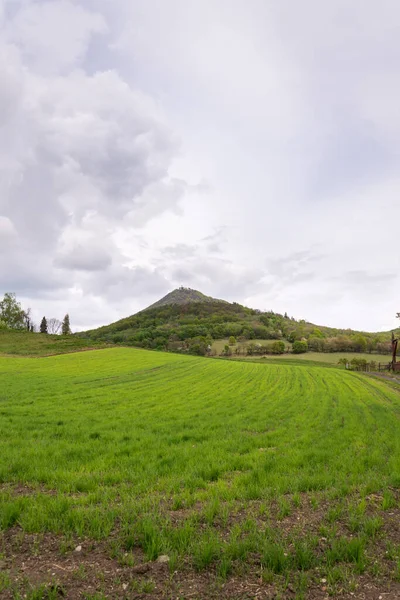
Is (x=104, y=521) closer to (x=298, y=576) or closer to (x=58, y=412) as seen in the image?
(x=298, y=576)

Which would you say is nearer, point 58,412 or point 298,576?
point 298,576

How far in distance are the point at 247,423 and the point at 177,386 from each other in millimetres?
15194

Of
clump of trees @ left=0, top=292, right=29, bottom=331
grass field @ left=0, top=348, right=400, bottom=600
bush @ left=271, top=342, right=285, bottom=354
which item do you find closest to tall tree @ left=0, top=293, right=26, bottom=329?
clump of trees @ left=0, top=292, right=29, bottom=331

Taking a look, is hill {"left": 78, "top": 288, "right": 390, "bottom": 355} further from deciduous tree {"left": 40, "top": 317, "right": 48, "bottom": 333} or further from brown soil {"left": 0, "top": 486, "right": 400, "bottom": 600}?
brown soil {"left": 0, "top": 486, "right": 400, "bottom": 600}

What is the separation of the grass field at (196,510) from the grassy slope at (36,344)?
6377cm

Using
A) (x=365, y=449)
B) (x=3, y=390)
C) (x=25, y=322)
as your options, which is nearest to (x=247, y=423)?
(x=365, y=449)

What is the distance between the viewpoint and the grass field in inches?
174

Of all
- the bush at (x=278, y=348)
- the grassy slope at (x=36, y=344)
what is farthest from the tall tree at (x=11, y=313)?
the bush at (x=278, y=348)

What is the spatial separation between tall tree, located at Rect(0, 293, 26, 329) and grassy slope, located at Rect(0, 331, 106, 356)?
34.9 m

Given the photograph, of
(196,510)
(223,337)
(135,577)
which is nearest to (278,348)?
(223,337)

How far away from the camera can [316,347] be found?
397ft

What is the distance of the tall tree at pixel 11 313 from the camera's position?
122m

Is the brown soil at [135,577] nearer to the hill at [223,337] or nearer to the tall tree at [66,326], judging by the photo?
the hill at [223,337]

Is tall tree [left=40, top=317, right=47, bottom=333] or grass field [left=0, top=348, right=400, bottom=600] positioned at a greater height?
tall tree [left=40, top=317, right=47, bottom=333]
